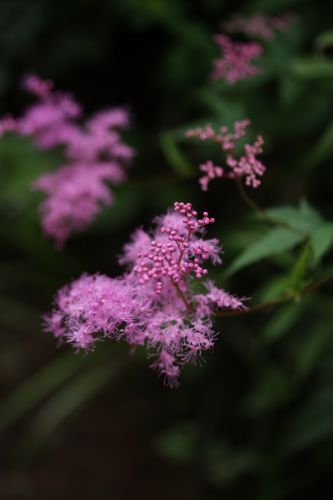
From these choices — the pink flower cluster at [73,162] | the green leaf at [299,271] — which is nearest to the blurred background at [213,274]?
the pink flower cluster at [73,162]

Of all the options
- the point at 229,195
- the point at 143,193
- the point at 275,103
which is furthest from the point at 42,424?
the point at 275,103

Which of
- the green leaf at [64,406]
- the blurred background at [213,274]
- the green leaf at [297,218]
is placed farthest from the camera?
the green leaf at [64,406]

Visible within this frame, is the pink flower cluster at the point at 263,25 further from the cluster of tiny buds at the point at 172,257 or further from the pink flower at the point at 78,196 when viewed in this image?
the cluster of tiny buds at the point at 172,257

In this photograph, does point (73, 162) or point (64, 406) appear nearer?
point (73, 162)

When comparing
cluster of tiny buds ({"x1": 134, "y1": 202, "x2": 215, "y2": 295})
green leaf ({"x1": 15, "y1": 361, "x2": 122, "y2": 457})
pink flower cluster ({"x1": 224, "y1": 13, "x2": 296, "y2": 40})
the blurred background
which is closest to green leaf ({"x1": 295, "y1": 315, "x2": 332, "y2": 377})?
the blurred background

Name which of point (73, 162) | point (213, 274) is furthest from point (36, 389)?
point (73, 162)

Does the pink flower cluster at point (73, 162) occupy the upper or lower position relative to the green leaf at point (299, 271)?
upper

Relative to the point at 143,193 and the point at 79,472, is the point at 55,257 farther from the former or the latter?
the point at 79,472

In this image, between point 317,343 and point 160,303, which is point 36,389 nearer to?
point 317,343
